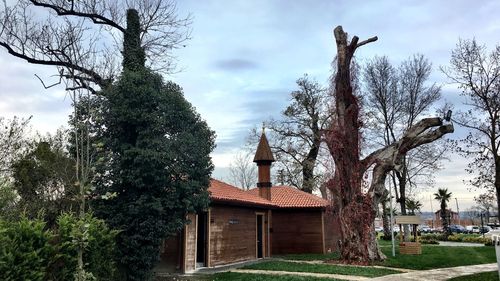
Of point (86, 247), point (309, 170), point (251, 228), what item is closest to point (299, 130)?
point (309, 170)

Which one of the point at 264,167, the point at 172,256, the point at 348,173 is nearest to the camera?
the point at 172,256

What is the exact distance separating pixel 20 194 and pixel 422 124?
645 inches

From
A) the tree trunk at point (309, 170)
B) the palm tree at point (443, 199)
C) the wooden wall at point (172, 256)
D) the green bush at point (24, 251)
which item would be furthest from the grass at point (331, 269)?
the palm tree at point (443, 199)

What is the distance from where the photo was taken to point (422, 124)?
54.9 ft

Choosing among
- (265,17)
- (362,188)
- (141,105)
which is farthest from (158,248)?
(362,188)

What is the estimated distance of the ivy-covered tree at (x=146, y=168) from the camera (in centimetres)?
967

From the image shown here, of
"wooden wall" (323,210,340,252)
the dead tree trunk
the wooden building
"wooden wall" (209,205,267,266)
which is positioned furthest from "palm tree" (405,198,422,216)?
"wooden wall" (209,205,267,266)

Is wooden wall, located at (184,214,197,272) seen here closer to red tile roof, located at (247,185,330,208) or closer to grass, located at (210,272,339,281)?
grass, located at (210,272,339,281)

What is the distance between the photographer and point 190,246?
44.3 feet

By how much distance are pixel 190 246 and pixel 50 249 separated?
23.0ft

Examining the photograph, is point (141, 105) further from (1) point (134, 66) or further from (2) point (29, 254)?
(2) point (29, 254)

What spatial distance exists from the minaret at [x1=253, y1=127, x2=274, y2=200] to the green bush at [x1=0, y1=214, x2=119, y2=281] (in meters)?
14.3

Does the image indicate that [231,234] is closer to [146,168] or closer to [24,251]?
[146,168]

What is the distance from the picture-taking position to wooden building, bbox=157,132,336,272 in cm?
1370
